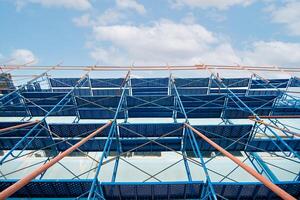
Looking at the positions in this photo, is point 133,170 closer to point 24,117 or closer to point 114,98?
point 114,98

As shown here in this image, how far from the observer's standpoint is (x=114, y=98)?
1339cm

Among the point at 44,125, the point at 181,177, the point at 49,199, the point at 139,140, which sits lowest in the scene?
the point at 181,177

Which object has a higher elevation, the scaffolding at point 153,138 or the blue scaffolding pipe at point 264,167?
the scaffolding at point 153,138

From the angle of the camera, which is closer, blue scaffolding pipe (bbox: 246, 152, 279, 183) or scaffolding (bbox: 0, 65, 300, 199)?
scaffolding (bbox: 0, 65, 300, 199)

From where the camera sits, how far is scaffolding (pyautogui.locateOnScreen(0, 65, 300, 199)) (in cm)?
741

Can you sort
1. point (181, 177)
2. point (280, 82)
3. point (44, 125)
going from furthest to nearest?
point (280, 82), point (181, 177), point (44, 125)

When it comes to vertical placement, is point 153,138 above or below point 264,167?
above

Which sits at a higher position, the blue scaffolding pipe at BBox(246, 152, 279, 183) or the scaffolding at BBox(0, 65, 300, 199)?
the scaffolding at BBox(0, 65, 300, 199)

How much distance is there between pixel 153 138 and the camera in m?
11.0

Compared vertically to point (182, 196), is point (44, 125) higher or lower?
higher

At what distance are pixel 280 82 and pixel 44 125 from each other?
1995 centimetres

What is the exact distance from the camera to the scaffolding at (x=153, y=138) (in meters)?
7.41

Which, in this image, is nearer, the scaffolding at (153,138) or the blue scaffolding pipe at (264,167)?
the scaffolding at (153,138)

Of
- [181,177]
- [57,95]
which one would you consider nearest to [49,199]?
[181,177]
